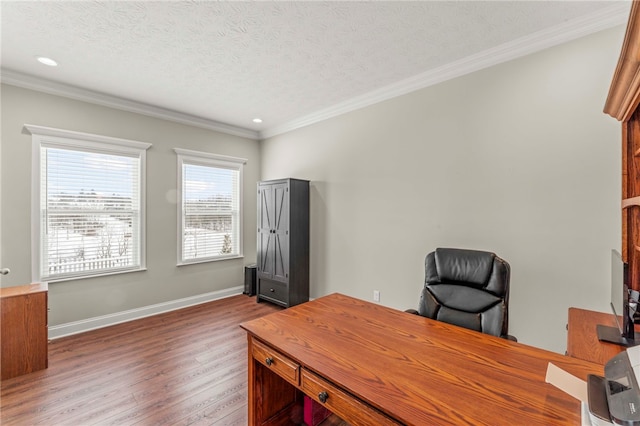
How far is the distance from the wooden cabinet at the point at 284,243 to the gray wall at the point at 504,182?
596 mm

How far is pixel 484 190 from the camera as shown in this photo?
2.46 metres

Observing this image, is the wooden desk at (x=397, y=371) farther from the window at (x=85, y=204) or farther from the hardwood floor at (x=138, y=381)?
the window at (x=85, y=204)

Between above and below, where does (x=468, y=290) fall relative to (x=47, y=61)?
below

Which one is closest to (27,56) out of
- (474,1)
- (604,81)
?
(474,1)

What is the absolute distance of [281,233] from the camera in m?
3.87

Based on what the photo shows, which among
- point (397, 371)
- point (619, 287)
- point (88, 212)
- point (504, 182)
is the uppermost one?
point (504, 182)

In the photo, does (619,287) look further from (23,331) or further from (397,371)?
(23,331)

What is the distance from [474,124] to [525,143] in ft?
1.47

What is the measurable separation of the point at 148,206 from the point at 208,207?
2.74ft

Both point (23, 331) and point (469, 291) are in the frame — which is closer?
point (469, 291)

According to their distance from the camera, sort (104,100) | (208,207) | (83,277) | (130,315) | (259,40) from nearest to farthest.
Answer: (259,40) → (83,277) → (104,100) → (130,315) → (208,207)

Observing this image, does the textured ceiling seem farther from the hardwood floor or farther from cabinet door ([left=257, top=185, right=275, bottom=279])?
the hardwood floor

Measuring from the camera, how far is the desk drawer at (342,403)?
0.93 metres

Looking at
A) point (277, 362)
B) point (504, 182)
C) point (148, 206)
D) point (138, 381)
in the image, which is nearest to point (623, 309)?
point (504, 182)
